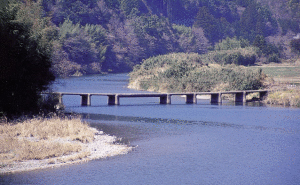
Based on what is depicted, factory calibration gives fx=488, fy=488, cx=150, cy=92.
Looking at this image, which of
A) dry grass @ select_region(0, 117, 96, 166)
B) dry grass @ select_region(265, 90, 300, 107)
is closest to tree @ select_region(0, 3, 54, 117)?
dry grass @ select_region(0, 117, 96, 166)

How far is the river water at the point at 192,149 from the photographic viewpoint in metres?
19.9

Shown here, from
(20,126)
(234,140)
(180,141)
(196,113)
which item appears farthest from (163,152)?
(196,113)

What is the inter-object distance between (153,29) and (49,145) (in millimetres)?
113674

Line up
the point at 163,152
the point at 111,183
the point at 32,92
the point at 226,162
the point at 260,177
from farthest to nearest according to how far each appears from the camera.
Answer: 1. the point at 32,92
2. the point at 163,152
3. the point at 226,162
4. the point at 260,177
5. the point at 111,183

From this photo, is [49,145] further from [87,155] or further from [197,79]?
[197,79]

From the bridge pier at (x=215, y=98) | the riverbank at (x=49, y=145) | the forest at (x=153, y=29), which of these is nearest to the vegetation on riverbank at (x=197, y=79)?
the bridge pier at (x=215, y=98)

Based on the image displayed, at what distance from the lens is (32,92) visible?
103 ft

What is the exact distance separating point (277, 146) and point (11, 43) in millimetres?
16583

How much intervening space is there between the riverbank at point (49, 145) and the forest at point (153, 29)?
38414mm

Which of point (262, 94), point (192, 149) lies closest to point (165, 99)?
point (262, 94)

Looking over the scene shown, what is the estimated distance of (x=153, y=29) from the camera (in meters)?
134

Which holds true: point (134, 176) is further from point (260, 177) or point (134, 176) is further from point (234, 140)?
point (234, 140)

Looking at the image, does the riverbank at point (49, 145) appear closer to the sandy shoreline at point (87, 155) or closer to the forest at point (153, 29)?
the sandy shoreline at point (87, 155)

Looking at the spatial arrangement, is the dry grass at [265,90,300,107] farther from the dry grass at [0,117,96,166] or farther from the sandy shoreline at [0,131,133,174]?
the dry grass at [0,117,96,166]
